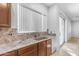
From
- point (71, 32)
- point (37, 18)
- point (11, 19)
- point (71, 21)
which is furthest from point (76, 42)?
point (11, 19)

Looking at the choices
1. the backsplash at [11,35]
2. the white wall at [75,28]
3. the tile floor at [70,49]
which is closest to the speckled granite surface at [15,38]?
the backsplash at [11,35]

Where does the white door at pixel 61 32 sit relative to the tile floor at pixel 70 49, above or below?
above

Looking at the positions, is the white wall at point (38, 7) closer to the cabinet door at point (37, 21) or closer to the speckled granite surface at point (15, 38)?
the cabinet door at point (37, 21)

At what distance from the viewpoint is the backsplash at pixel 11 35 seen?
171 centimetres

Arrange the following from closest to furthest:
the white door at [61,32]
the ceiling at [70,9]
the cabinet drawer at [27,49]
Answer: the cabinet drawer at [27,49] < the ceiling at [70,9] < the white door at [61,32]

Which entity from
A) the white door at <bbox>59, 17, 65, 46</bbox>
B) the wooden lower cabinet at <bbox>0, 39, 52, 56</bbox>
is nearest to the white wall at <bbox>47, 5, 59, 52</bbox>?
the white door at <bbox>59, 17, 65, 46</bbox>

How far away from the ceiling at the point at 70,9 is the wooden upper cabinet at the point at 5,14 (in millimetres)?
561

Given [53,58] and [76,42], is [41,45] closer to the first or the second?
[53,58]

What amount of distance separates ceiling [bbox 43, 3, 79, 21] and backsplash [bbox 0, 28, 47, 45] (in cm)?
46

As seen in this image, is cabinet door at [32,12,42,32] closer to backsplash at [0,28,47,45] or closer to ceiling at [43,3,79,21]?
backsplash at [0,28,47,45]

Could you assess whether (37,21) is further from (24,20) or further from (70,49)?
(70,49)

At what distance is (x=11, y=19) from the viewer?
1699mm

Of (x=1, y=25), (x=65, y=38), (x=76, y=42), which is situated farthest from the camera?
(x=65, y=38)

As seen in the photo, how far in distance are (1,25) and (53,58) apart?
0.88m
